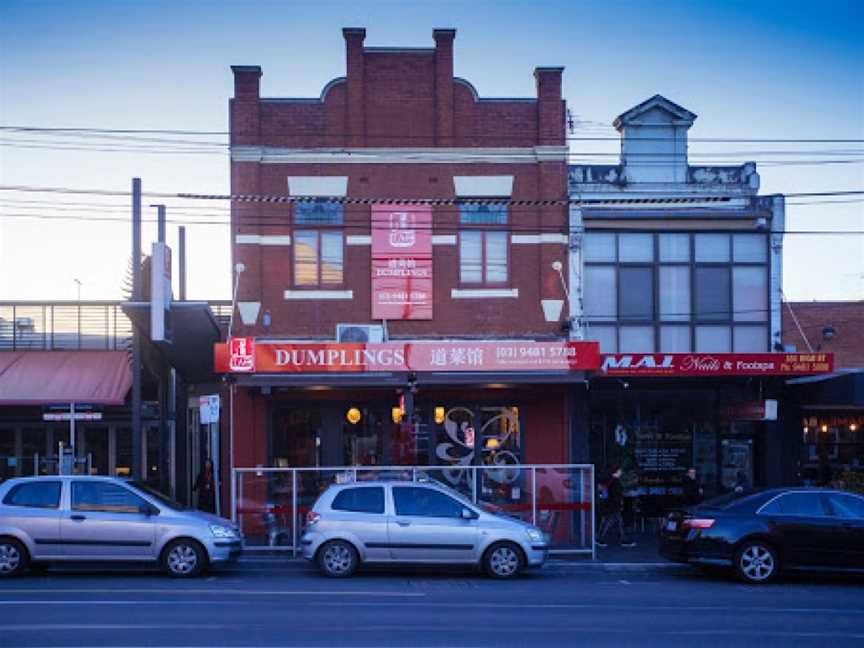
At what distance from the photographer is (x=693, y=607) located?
14.2 metres

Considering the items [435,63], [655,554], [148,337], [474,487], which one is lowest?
[655,554]

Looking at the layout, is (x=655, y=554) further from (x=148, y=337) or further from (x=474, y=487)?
(x=148, y=337)

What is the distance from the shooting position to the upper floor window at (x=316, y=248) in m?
23.8

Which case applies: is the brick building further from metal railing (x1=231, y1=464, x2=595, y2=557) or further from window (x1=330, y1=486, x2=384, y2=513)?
window (x1=330, y1=486, x2=384, y2=513)

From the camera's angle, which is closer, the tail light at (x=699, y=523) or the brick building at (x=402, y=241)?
the tail light at (x=699, y=523)

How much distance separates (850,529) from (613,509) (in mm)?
5485

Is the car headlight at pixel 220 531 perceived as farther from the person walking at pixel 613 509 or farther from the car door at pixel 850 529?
the car door at pixel 850 529

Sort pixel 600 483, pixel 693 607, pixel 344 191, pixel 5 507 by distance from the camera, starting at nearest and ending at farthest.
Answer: pixel 693 607, pixel 5 507, pixel 600 483, pixel 344 191

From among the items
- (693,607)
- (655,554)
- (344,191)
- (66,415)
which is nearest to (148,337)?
(66,415)

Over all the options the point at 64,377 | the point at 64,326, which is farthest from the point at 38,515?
the point at 64,326

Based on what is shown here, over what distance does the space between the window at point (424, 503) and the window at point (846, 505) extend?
592 cm

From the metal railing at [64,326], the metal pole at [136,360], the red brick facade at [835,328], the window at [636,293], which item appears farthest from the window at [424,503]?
the red brick facade at [835,328]

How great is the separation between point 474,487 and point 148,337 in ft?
28.4

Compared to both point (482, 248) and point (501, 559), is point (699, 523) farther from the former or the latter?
point (482, 248)
